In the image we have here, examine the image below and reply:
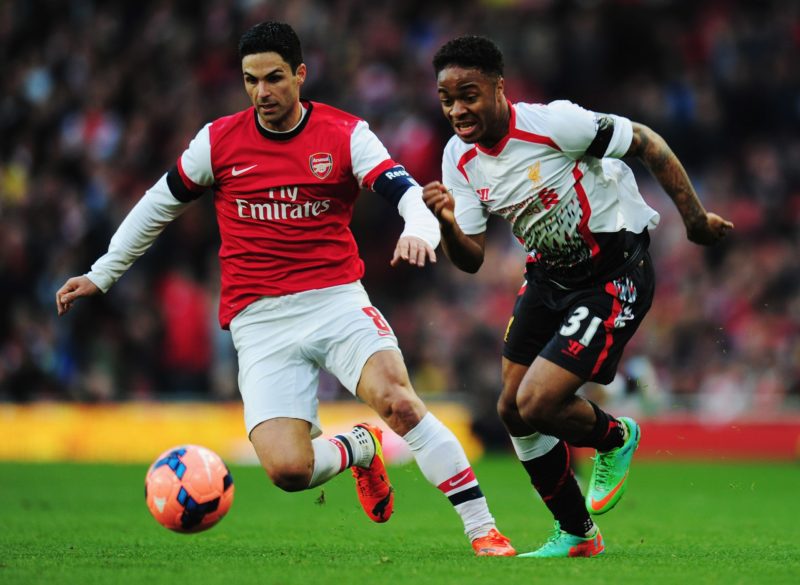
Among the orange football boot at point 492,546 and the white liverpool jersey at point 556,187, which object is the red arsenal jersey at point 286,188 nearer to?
the white liverpool jersey at point 556,187

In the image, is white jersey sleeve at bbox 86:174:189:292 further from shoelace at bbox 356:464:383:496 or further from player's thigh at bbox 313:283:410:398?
shoelace at bbox 356:464:383:496

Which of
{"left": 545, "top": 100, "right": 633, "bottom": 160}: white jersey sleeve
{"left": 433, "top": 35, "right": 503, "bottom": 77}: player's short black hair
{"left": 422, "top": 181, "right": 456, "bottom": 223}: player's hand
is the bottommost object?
{"left": 422, "top": 181, "right": 456, "bottom": 223}: player's hand

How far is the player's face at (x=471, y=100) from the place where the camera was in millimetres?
7094

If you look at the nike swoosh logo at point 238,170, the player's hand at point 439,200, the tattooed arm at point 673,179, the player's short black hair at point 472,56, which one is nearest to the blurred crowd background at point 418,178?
the tattooed arm at point 673,179

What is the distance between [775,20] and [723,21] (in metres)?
0.75

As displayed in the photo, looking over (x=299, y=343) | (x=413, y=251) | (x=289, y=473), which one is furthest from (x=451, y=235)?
(x=289, y=473)

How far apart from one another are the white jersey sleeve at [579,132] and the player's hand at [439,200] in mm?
767

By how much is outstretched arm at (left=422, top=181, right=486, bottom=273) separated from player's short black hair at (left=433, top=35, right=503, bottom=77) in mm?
645

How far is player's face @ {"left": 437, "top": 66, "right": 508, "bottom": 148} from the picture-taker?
7094mm

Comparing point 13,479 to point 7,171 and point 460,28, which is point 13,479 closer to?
point 7,171

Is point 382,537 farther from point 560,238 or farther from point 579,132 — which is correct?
point 579,132

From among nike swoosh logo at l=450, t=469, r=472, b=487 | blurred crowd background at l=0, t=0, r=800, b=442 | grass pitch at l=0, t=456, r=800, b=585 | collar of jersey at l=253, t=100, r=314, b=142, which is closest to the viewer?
grass pitch at l=0, t=456, r=800, b=585

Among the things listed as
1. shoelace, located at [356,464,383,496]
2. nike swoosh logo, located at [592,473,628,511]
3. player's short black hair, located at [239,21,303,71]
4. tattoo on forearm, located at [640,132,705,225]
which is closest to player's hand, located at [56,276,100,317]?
player's short black hair, located at [239,21,303,71]

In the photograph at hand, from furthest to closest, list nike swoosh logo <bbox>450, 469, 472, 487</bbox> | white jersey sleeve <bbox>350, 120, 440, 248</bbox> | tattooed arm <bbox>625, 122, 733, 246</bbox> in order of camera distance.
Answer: tattooed arm <bbox>625, 122, 733, 246</bbox>, nike swoosh logo <bbox>450, 469, 472, 487</bbox>, white jersey sleeve <bbox>350, 120, 440, 248</bbox>
